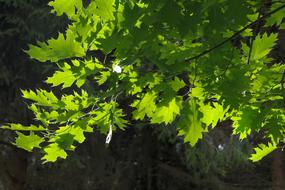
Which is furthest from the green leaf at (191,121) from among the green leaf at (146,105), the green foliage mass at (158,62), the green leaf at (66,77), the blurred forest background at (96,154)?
the blurred forest background at (96,154)

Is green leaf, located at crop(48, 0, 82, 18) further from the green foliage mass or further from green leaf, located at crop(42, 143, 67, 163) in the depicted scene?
green leaf, located at crop(42, 143, 67, 163)

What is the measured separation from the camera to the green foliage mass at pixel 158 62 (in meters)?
1.61

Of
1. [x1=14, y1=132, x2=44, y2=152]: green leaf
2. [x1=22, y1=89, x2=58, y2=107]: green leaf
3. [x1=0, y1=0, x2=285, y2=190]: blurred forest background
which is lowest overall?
[x1=14, y1=132, x2=44, y2=152]: green leaf

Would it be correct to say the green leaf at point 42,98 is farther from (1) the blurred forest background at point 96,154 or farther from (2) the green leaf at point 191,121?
(1) the blurred forest background at point 96,154

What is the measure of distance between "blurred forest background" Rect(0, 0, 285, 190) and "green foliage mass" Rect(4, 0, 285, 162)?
5.54m

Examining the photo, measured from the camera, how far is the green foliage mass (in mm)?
1613

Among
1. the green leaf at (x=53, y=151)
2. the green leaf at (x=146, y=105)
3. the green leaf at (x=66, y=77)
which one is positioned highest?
the green leaf at (x=66, y=77)

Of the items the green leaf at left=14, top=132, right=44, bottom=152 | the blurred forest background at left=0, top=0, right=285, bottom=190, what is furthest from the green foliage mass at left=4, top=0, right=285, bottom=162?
the blurred forest background at left=0, top=0, right=285, bottom=190

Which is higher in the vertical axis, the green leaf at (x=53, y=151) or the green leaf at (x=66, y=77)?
the green leaf at (x=66, y=77)

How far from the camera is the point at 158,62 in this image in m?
1.68

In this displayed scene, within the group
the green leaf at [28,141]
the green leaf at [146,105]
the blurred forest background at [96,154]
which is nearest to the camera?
the green leaf at [28,141]

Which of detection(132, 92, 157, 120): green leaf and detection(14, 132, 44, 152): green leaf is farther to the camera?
detection(132, 92, 157, 120): green leaf

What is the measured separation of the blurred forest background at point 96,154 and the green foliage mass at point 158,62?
554cm

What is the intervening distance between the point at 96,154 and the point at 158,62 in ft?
23.0
